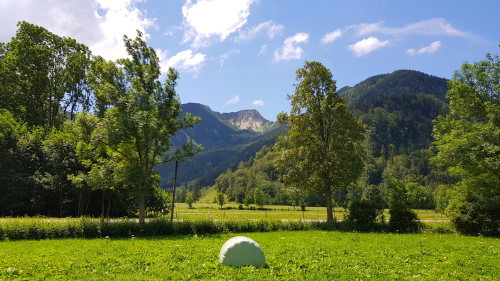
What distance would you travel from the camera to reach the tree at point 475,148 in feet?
98.8

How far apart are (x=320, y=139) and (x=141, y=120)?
21.0m

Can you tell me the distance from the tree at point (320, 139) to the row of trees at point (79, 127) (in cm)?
1234

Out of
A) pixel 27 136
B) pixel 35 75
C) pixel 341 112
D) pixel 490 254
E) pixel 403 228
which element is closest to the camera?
pixel 490 254

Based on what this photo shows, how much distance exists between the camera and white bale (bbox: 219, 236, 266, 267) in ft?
42.0

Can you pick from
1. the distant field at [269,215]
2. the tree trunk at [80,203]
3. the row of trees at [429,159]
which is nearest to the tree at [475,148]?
the row of trees at [429,159]

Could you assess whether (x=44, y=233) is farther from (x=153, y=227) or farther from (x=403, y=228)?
(x=403, y=228)

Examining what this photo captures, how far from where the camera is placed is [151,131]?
27828mm

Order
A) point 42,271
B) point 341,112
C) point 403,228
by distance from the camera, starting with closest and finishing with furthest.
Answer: point 42,271 → point 403,228 → point 341,112

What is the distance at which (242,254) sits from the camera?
12.9 meters

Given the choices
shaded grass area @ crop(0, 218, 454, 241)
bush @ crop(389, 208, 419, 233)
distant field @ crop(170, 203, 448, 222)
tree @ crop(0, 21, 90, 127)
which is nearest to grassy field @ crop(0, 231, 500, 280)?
shaded grass area @ crop(0, 218, 454, 241)

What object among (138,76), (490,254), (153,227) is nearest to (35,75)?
(138,76)

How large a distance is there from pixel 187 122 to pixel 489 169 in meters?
31.1

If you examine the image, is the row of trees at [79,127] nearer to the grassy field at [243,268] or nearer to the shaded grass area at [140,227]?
the shaded grass area at [140,227]

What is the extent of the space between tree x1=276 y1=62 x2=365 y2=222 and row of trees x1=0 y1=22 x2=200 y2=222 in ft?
40.5
